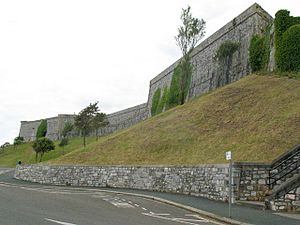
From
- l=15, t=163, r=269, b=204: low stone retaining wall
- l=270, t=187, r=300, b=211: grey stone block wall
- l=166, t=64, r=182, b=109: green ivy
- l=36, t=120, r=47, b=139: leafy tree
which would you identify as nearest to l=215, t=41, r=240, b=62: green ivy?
l=166, t=64, r=182, b=109: green ivy

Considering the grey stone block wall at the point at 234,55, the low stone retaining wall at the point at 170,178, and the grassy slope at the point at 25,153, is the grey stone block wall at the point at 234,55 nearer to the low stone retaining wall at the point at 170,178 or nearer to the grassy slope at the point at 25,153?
the low stone retaining wall at the point at 170,178

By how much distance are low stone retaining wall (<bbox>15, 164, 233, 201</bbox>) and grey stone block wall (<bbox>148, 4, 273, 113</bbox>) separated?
18350mm

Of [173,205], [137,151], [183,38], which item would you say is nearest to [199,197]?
[173,205]

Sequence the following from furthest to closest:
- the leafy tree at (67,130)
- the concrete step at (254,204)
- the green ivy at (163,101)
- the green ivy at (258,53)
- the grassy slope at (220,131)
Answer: the leafy tree at (67,130), the green ivy at (163,101), the green ivy at (258,53), the grassy slope at (220,131), the concrete step at (254,204)

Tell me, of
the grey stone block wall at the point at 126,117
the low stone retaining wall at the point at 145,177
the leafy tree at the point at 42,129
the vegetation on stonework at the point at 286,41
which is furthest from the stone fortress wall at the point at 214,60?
the leafy tree at the point at 42,129

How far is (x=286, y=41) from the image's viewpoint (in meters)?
33.6

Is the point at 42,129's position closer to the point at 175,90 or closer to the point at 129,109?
the point at 129,109

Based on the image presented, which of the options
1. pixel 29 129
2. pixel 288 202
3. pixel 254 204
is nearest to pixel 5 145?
pixel 29 129

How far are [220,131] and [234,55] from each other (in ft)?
53.9

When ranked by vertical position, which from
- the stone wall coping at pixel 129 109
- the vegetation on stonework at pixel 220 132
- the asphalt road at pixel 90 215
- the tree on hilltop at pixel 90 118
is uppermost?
the stone wall coping at pixel 129 109

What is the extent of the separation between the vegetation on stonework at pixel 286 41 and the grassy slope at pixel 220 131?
1852mm

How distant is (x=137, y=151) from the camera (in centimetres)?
2944

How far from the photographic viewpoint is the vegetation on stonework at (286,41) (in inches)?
1297

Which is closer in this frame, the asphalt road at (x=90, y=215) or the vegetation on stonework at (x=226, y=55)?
the asphalt road at (x=90, y=215)
